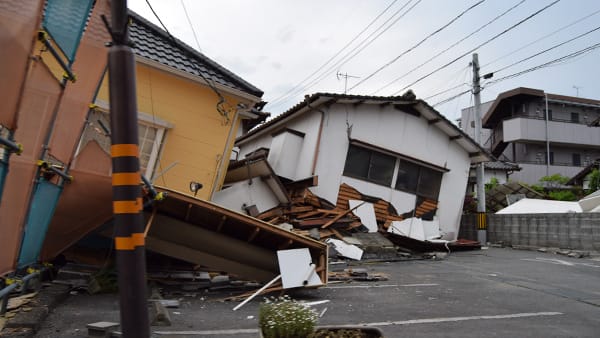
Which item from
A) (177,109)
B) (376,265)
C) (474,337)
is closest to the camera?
(474,337)

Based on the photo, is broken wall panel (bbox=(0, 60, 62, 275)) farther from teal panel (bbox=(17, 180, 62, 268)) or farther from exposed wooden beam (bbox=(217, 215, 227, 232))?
exposed wooden beam (bbox=(217, 215, 227, 232))

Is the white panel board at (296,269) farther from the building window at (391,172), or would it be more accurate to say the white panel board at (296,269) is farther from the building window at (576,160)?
the building window at (576,160)

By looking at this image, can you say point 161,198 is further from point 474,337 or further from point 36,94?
point 474,337

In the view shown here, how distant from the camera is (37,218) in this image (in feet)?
13.5

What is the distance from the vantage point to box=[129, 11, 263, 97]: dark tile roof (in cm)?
866

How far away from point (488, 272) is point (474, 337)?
218 inches

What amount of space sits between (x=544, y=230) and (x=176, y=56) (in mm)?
12971

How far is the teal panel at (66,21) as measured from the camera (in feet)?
11.8

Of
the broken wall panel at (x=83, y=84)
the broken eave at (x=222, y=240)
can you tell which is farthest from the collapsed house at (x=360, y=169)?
the broken wall panel at (x=83, y=84)

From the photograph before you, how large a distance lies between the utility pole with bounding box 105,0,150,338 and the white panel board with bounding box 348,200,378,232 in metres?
10.7

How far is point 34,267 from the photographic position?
178 inches

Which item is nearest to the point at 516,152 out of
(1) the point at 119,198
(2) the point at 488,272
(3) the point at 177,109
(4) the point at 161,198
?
(2) the point at 488,272

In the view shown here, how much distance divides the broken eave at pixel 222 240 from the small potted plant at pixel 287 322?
3037 mm

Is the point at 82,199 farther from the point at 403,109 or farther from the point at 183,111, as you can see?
the point at 403,109
